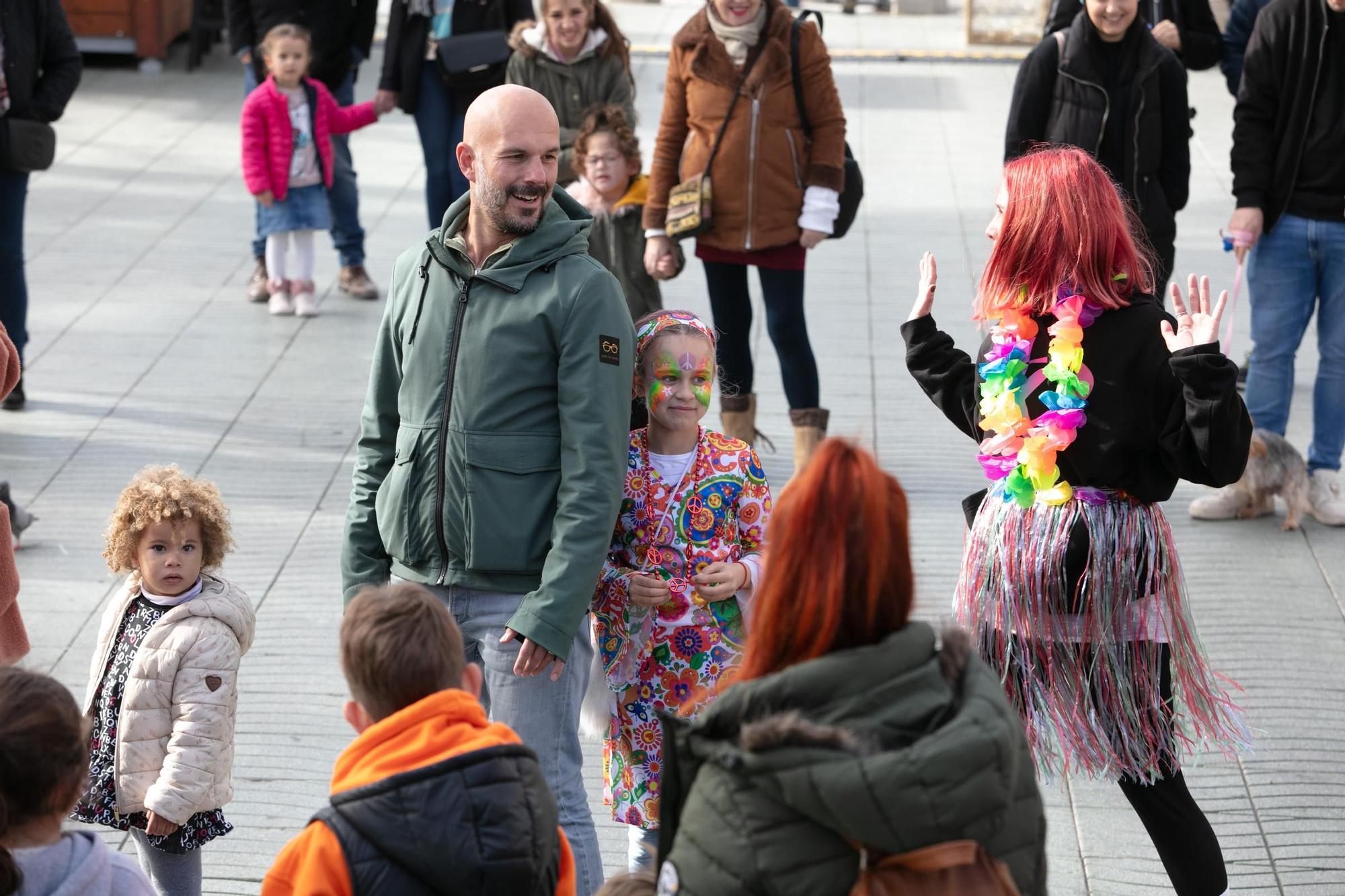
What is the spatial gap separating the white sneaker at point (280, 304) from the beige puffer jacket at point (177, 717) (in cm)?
521

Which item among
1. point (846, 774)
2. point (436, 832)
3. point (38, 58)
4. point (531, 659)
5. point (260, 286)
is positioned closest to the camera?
point (846, 774)

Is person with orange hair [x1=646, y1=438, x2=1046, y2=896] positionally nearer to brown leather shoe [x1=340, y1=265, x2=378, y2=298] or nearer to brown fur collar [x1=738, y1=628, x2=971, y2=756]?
brown fur collar [x1=738, y1=628, x2=971, y2=756]

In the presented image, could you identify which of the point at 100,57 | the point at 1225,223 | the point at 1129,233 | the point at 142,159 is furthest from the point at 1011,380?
the point at 100,57

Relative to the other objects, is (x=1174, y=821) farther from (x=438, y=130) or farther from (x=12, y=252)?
(x=438, y=130)

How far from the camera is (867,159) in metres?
11.6

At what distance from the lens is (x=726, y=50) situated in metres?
5.93

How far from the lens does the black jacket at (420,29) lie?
8008 mm

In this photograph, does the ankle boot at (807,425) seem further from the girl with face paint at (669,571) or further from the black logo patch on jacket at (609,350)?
the black logo patch on jacket at (609,350)

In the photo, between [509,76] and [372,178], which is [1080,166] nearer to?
[509,76]

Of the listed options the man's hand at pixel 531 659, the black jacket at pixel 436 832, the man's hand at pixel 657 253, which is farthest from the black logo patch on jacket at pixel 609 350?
the man's hand at pixel 657 253

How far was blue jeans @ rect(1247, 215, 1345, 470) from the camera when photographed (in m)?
5.96

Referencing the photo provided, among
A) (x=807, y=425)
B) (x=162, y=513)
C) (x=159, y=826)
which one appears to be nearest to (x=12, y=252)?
(x=807, y=425)

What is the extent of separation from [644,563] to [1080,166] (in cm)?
130

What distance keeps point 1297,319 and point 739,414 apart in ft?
6.95
